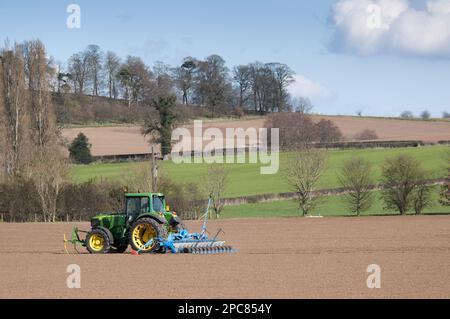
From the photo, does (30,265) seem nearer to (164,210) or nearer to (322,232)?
(164,210)

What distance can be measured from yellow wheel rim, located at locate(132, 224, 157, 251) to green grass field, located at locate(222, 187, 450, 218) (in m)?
31.5

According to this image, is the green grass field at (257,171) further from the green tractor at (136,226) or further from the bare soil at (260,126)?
the green tractor at (136,226)

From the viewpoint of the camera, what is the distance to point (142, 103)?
114m

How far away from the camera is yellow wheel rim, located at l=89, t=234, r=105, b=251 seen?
26312 millimetres

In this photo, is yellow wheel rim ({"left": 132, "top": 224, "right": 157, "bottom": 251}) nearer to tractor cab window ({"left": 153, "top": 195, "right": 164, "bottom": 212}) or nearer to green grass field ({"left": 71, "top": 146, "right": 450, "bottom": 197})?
tractor cab window ({"left": 153, "top": 195, "right": 164, "bottom": 212})

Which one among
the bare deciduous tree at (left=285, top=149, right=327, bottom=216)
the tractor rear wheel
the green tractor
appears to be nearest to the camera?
the tractor rear wheel

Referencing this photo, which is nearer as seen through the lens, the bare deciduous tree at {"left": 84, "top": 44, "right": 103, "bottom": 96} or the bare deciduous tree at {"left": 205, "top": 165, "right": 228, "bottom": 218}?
the bare deciduous tree at {"left": 205, "top": 165, "right": 228, "bottom": 218}

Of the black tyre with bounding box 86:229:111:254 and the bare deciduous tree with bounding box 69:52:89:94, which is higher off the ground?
the bare deciduous tree with bounding box 69:52:89:94

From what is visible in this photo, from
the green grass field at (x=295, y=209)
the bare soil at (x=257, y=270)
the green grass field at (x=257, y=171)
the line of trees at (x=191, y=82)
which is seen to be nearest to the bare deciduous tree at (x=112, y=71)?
the line of trees at (x=191, y=82)

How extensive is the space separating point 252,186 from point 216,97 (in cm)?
4348

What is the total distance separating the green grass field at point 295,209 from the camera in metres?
57.8

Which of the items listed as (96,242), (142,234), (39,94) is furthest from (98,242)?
(39,94)

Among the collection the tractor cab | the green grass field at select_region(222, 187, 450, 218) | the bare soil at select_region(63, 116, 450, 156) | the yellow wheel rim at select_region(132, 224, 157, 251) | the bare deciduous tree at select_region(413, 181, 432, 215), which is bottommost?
the green grass field at select_region(222, 187, 450, 218)

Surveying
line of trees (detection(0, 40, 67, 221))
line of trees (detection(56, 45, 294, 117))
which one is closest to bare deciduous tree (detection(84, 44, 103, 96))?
line of trees (detection(56, 45, 294, 117))
